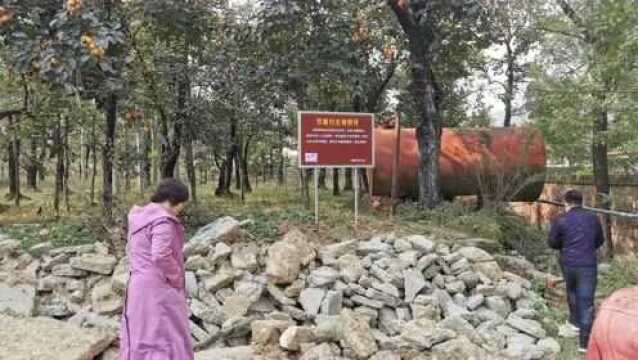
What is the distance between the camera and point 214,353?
5.19 meters

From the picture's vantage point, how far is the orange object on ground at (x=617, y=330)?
132 cm

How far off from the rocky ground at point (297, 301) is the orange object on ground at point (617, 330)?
394 cm

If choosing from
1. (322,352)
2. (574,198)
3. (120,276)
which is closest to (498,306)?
(574,198)

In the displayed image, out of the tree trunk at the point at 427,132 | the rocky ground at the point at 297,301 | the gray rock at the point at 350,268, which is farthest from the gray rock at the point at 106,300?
the tree trunk at the point at 427,132

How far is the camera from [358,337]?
17.4ft

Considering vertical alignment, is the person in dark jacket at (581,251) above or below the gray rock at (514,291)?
above

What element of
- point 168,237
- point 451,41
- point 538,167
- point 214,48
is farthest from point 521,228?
point 168,237

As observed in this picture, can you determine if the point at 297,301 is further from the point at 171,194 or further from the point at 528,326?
the point at 171,194

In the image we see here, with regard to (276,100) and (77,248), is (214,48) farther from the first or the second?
(77,248)

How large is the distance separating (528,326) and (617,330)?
515cm

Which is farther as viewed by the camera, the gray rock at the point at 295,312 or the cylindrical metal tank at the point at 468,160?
the cylindrical metal tank at the point at 468,160

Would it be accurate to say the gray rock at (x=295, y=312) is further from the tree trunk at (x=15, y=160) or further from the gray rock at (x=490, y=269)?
the tree trunk at (x=15, y=160)

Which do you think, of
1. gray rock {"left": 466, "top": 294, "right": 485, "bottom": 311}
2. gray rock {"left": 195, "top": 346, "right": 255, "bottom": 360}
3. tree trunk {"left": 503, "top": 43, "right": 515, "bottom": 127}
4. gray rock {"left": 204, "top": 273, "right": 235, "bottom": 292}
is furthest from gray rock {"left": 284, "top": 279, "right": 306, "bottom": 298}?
tree trunk {"left": 503, "top": 43, "right": 515, "bottom": 127}

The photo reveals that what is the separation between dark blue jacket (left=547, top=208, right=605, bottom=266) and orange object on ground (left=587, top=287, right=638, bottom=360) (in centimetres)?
450
